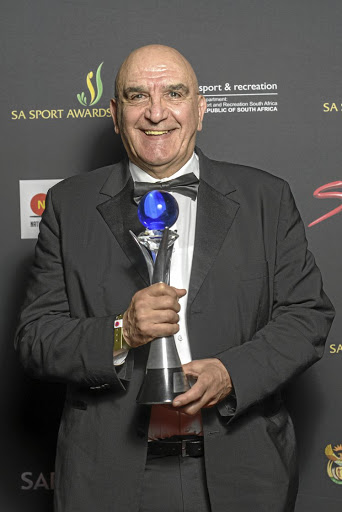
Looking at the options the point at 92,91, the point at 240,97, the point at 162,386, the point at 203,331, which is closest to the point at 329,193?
the point at 240,97

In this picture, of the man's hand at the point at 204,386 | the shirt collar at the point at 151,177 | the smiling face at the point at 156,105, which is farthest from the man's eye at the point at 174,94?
the man's hand at the point at 204,386

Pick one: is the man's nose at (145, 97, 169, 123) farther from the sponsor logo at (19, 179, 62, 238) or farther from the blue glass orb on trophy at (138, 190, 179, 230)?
the sponsor logo at (19, 179, 62, 238)

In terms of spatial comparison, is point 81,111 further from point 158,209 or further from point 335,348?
point 158,209

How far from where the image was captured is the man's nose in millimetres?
1873

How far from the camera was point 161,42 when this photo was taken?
110 inches

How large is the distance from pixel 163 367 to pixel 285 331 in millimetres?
372

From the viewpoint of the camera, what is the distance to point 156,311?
4.97 ft

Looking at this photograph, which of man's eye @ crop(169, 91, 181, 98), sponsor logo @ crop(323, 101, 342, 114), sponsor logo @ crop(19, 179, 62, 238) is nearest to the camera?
man's eye @ crop(169, 91, 181, 98)

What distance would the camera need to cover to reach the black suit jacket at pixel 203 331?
1.75 meters

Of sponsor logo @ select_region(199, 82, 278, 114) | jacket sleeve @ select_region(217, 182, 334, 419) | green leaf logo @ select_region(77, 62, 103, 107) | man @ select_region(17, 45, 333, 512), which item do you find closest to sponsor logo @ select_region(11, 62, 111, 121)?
green leaf logo @ select_region(77, 62, 103, 107)

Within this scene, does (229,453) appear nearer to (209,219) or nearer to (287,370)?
(287,370)

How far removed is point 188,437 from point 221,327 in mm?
268

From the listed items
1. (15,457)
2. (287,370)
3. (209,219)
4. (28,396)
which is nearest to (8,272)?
(28,396)

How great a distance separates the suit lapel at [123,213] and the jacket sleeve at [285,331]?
0.30 metres
